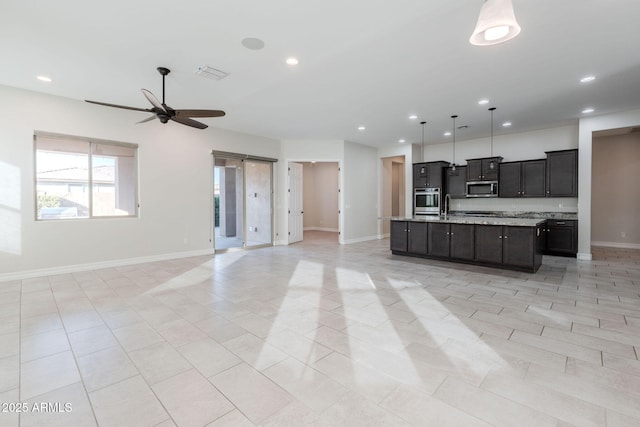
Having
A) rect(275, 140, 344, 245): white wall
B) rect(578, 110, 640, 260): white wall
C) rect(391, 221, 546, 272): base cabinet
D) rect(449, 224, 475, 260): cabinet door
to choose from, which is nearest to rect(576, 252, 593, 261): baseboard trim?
rect(578, 110, 640, 260): white wall

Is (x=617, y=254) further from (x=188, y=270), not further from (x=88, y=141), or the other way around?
(x=88, y=141)

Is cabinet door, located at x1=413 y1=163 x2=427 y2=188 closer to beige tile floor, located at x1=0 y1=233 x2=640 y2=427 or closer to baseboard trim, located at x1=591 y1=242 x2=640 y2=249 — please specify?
beige tile floor, located at x1=0 y1=233 x2=640 y2=427

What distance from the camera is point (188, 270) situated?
5160mm

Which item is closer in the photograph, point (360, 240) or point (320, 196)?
point (360, 240)

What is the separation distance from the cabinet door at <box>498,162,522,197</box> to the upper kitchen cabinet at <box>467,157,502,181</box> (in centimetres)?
15

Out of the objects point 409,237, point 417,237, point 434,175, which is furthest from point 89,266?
point 434,175

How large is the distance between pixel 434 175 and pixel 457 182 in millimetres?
629

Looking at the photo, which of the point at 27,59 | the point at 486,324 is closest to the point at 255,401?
the point at 486,324

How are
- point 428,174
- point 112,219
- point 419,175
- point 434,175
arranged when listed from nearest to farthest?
1. point 112,219
2. point 434,175
3. point 428,174
4. point 419,175

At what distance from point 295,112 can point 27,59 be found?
3.83m

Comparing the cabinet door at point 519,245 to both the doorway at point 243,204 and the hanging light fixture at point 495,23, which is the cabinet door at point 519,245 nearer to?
the hanging light fixture at point 495,23

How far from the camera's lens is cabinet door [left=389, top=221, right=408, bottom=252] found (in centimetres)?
629

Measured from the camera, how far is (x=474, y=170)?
301 inches

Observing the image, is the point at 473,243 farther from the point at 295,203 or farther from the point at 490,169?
the point at 295,203
